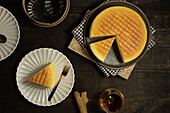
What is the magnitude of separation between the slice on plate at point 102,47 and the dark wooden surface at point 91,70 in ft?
0.38

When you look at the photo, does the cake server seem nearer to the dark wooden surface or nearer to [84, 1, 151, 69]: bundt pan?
the dark wooden surface

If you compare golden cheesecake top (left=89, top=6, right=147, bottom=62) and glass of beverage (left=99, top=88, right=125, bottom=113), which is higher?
golden cheesecake top (left=89, top=6, right=147, bottom=62)

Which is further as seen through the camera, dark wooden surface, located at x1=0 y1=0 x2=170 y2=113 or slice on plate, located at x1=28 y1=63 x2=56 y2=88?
dark wooden surface, located at x1=0 y1=0 x2=170 y2=113

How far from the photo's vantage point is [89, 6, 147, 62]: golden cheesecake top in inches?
50.7

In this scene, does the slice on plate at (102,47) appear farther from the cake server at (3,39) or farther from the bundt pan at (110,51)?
the cake server at (3,39)

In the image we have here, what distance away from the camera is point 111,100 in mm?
1323

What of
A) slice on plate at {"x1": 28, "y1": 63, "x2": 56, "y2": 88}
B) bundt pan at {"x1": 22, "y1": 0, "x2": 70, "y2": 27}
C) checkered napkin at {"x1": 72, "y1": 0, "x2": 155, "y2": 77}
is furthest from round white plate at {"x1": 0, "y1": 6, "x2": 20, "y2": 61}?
checkered napkin at {"x1": 72, "y1": 0, "x2": 155, "y2": 77}

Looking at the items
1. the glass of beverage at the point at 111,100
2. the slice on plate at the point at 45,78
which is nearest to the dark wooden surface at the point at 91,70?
the glass of beverage at the point at 111,100

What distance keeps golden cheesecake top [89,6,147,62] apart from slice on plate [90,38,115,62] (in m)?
0.05

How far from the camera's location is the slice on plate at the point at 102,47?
1279 mm

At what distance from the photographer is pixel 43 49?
1291 millimetres

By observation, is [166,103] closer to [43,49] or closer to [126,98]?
[126,98]

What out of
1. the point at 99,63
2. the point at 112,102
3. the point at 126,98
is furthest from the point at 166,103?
the point at 99,63

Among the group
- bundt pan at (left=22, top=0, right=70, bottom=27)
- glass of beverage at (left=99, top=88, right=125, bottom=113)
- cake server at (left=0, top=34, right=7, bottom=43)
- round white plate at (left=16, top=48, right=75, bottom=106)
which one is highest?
bundt pan at (left=22, top=0, right=70, bottom=27)
